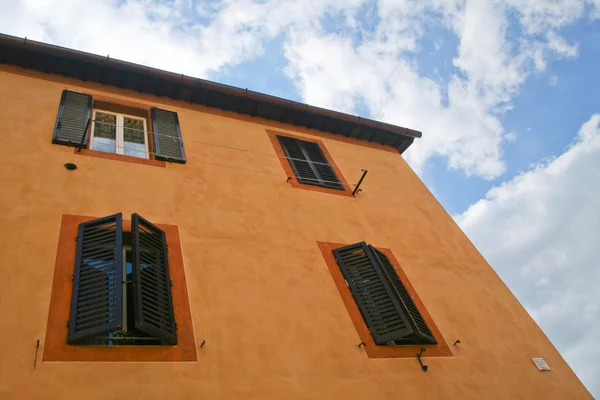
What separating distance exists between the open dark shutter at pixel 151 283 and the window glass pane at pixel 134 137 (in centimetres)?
206

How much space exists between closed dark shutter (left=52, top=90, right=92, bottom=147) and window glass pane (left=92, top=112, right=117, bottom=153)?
0.72ft

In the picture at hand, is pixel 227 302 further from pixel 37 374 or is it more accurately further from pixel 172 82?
pixel 172 82

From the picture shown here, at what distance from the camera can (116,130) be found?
731cm

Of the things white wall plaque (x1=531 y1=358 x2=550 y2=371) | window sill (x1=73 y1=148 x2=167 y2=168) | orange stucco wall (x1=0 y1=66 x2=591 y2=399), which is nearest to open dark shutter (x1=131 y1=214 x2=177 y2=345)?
orange stucco wall (x1=0 y1=66 x2=591 y2=399)

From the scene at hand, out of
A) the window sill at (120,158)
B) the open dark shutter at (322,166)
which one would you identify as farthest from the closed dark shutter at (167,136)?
the open dark shutter at (322,166)

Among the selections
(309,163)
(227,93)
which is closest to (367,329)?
(309,163)

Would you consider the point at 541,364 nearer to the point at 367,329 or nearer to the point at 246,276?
the point at 367,329

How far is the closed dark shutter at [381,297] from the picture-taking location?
543cm

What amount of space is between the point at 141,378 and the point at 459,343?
12.6ft

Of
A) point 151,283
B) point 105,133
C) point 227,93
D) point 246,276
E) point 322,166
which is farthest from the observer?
point 227,93

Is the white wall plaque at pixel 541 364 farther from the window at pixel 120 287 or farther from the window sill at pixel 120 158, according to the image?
the window sill at pixel 120 158

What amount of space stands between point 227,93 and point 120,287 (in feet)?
17.9

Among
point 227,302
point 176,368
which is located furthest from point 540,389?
point 176,368

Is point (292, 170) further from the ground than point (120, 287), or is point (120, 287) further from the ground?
point (292, 170)
